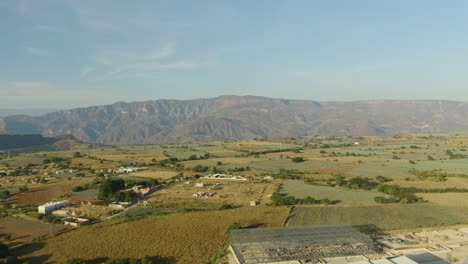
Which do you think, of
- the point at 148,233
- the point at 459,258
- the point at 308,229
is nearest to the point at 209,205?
the point at 148,233

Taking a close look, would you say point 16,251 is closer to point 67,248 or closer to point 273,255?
point 67,248

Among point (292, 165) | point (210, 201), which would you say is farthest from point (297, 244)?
point (292, 165)

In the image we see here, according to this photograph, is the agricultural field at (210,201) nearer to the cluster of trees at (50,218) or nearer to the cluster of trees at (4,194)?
the cluster of trees at (4,194)

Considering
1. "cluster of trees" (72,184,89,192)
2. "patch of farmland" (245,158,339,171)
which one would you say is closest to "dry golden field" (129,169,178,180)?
"cluster of trees" (72,184,89,192)

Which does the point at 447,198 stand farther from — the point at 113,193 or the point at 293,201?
the point at 113,193

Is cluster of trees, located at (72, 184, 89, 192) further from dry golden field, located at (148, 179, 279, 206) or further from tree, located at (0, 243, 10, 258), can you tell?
tree, located at (0, 243, 10, 258)

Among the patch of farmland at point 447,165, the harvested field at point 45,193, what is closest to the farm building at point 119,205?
the harvested field at point 45,193

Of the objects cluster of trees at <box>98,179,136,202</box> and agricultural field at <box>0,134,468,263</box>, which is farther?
cluster of trees at <box>98,179,136,202</box>
